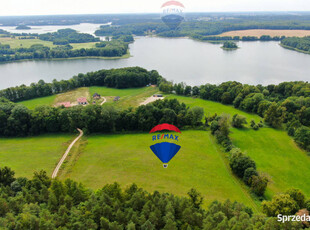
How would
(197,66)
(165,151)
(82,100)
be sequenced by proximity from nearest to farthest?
(165,151) → (82,100) → (197,66)

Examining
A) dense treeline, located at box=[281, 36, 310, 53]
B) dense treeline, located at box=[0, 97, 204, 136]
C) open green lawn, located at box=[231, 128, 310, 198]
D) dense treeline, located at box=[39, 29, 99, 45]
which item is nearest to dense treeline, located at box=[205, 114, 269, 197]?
open green lawn, located at box=[231, 128, 310, 198]

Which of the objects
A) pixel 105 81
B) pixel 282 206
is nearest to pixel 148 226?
pixel 282 206

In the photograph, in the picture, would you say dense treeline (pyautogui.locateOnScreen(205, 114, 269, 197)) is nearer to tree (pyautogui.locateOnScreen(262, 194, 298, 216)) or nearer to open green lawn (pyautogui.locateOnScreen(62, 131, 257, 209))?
open green lawn (pyautogui.locateOnScreen(62, 131, 257, 209))

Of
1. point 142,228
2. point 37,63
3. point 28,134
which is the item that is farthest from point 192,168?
point 37,63

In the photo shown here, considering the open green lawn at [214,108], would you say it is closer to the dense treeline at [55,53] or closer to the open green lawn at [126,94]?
the open green lawn at [126,94]

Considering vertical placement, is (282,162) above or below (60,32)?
below

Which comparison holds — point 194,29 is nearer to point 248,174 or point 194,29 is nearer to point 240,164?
point 240,164

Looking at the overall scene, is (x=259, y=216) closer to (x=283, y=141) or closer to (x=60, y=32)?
(x=283, y=141)
